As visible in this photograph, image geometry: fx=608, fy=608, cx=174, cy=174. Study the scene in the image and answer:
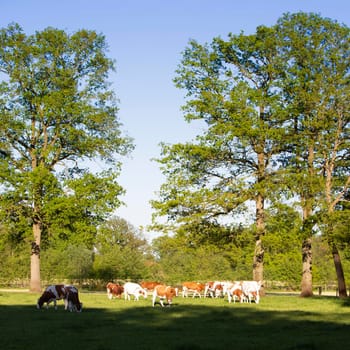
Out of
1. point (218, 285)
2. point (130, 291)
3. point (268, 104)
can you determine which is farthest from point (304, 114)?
point (130, 291)

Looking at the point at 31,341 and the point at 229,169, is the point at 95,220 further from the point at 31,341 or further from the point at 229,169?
the point at 31,341

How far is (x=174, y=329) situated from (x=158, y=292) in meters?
11.3

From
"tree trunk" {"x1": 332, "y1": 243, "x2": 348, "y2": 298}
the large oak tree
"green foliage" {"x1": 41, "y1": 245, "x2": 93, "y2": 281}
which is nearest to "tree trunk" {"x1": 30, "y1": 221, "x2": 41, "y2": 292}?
the large oak tree

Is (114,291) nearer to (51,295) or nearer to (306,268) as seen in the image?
(51,295)

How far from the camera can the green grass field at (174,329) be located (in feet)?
46.5

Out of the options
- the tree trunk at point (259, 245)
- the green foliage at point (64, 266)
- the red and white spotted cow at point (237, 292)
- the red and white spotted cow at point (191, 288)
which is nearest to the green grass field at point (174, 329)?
the red and white spotted cow at point (237, 292)

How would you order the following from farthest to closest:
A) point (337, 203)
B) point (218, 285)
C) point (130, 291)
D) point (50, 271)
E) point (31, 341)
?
point (50, 271) → point (218, 285) → point (337, 203) → point (130, 291) → point (31, 341)

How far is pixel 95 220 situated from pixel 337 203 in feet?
52.7

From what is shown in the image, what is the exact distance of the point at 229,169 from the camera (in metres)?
39.2

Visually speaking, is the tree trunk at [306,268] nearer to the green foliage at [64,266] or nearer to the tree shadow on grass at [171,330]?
the tree shadow on grass at [171,330]

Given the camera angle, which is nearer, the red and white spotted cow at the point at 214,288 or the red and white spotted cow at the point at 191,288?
the red and white spotted cow at the point at 214,288

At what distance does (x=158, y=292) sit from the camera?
28.9 metres

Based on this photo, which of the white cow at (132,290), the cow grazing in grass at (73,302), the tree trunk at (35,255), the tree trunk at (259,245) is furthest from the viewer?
the tree trunk at (35,255)

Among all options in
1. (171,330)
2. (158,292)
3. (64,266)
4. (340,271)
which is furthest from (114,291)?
(64,266)
